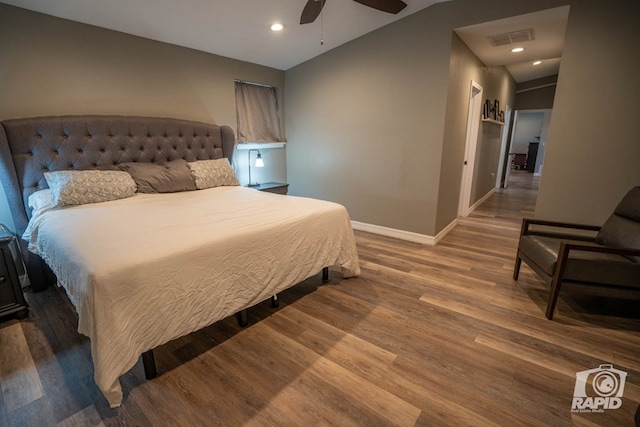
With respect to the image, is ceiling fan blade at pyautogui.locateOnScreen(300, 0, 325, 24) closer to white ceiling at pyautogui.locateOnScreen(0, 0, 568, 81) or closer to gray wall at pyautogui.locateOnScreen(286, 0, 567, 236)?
white ceiling at pyautogui.locateOnScreen(0, 0, 568, 81)

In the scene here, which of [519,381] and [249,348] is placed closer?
[519,381]

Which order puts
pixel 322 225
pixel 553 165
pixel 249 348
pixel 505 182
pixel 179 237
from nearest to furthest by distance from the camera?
pixel 179 237 → pixel 249 348 → pixel 322 225 → pixel 553 165 → pixel 505 182

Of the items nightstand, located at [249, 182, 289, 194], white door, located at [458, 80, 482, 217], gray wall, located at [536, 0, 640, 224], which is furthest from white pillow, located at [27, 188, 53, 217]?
white door, located at [458, 80, 482, 217]

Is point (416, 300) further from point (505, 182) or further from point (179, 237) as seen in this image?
point (505, 182)

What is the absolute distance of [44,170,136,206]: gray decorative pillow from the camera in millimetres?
2391

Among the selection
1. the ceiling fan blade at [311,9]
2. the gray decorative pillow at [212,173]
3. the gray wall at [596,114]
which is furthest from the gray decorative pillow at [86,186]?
the gray wall at [596,114]

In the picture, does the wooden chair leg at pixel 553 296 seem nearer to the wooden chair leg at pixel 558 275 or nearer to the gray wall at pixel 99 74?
the wooden chair leg at pixel 558 275

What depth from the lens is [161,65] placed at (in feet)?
10.8

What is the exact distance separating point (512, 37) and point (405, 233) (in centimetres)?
258

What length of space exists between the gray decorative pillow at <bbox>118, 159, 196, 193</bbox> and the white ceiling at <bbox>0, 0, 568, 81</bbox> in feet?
4.49

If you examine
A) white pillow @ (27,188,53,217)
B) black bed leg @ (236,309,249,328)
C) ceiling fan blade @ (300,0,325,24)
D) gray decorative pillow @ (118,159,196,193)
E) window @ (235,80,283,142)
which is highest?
ceiling fan blade @ (300,0,325,24)

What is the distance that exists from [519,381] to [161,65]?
4.27 metres

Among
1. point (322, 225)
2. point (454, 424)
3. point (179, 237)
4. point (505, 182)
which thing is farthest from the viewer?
point (505, 182)

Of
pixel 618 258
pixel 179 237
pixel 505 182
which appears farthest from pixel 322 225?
pixel 505 182
